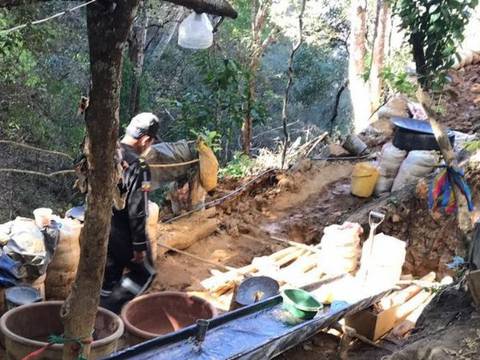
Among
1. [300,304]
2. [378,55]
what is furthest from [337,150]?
[300,304]

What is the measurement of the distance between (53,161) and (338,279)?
286 inches

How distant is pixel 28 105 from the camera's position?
962cm

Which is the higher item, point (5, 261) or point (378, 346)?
point (5, 261)

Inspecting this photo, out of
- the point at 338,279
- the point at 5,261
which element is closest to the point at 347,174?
the point at 338,279

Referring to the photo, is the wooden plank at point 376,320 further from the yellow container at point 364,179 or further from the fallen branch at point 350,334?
the yellow container at point 364,179

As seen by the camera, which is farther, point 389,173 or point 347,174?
point 347,174

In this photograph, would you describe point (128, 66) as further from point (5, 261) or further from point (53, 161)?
point (5, 261)

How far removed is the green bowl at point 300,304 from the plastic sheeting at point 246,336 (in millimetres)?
56

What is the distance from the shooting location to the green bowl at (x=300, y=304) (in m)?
4.32

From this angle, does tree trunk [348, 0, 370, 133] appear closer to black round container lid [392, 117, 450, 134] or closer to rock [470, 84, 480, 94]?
rock [470, 84, 480, 94]

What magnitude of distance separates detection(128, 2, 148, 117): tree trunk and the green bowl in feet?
23.1

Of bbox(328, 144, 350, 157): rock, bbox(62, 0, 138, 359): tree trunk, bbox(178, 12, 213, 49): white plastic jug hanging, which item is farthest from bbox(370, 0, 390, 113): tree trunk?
bbox(62, 0, 138, 359): tree trunk

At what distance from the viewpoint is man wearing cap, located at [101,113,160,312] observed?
13.9 feet

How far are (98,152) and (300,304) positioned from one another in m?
2.56
